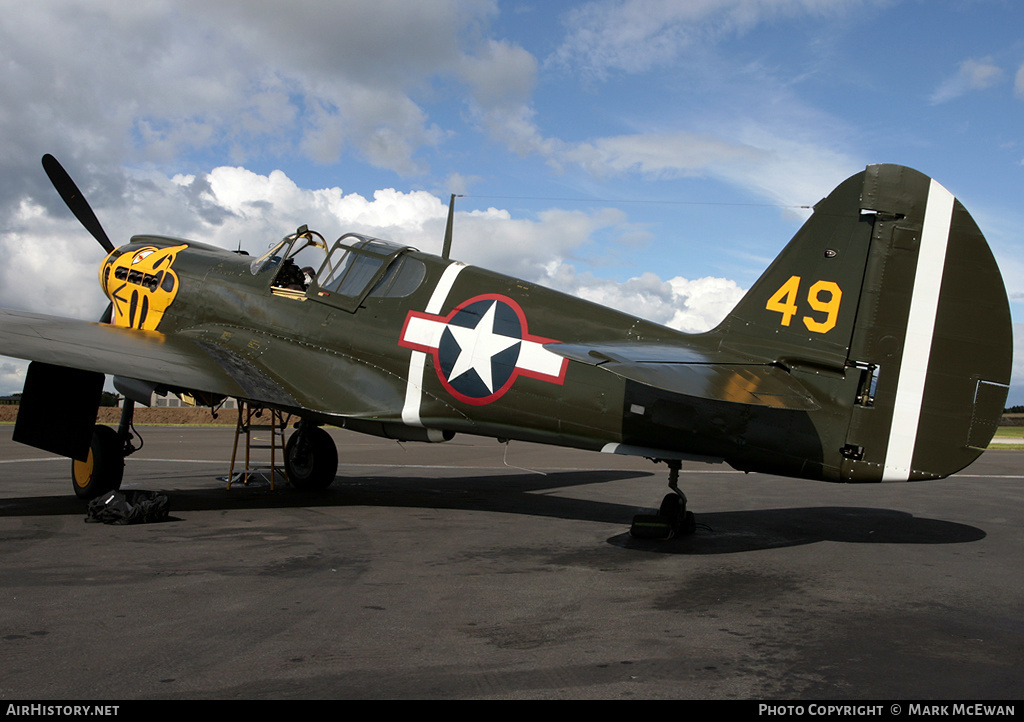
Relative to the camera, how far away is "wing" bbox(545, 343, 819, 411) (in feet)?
17.9

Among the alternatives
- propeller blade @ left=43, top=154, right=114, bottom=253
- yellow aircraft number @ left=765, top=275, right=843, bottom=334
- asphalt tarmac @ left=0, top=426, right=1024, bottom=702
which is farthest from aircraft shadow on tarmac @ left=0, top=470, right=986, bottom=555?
propeller blade @ left=43, top=154, right=114, bottom=253

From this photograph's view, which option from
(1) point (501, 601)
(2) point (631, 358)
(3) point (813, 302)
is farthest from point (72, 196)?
(3) point (813, 302)

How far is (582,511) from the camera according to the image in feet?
30.6

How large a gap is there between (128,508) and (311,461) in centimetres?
339

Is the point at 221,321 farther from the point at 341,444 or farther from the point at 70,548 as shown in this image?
the point at 341,444

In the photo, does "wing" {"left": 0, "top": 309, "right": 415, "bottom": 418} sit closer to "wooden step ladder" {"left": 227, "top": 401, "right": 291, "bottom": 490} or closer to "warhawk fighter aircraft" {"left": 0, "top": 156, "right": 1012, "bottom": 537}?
"warhawk fighter aircraft" {"left": 0, "top": 156, "right": 1012, "bottom": 537}

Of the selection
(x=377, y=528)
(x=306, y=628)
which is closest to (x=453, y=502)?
(x=377, y=528)

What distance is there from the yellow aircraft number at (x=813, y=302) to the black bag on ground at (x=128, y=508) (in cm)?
662

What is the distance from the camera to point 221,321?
9883mm

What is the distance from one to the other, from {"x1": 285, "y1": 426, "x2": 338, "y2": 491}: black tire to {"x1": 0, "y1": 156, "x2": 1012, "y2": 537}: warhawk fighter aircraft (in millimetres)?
1826

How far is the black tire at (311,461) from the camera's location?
10758 mm

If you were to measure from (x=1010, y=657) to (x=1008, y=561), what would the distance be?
3.17 metres

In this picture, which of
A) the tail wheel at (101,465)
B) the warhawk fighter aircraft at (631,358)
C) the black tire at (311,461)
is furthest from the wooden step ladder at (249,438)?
the tail wheel at (101,465)

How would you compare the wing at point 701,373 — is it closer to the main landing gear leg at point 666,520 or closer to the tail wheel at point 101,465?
the main landing gear leg at point 666,520
